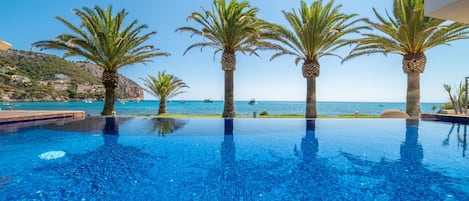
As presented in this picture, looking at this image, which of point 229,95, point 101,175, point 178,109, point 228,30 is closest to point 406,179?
point 101,175

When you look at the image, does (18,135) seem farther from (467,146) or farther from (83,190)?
(467,146)

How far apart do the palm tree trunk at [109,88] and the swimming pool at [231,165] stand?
7.07 meters

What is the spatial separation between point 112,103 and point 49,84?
52.0m

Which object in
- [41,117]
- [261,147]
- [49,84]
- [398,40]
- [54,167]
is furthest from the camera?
[49,84]

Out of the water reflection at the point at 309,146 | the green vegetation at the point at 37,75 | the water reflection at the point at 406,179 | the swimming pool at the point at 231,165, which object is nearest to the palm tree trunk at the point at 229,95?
the swimming pool at the point at 231,165

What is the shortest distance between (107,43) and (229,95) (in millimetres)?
7664

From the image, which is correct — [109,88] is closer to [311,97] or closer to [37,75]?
[311,97]

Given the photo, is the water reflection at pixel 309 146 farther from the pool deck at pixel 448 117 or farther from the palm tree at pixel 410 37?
Answer: the palm tree at pixel 410 37

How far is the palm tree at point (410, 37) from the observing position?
43.0 feet

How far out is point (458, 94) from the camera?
16.5 m

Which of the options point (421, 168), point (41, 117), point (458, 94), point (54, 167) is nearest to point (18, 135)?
point (41, 117)

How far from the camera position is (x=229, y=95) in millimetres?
15141

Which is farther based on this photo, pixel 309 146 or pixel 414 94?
pixel 414 94

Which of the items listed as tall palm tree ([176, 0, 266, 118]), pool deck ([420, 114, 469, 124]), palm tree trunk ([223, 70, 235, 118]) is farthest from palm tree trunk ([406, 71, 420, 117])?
palm tree trunk ([223, 70, 235, 118])
